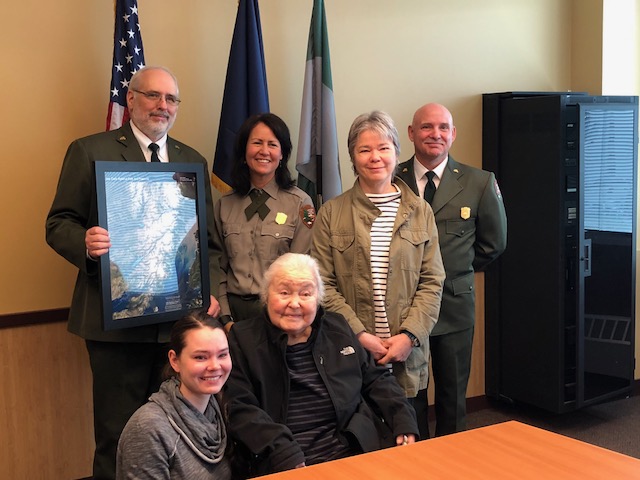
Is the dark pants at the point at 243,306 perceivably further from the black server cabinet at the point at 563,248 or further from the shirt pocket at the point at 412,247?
the black server cabinet at the point at 563,248

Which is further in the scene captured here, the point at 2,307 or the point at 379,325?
the point at 2,307

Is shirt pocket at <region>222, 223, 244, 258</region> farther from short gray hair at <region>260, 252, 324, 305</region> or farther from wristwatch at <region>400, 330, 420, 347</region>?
wristwatch at <region>400, 330, 420, 347</region>

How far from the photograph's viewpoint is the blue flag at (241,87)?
332cm

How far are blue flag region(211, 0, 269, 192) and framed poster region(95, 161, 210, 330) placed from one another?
0.63 m

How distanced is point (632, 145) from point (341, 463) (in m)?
3.34

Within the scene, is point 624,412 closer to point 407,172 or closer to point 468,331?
point 468,331

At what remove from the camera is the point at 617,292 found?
14.3ft

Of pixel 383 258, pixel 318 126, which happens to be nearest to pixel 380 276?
pixel 383 258

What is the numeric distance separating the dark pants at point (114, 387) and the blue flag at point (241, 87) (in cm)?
94

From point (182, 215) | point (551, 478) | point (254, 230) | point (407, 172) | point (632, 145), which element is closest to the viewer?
point (551, 478)

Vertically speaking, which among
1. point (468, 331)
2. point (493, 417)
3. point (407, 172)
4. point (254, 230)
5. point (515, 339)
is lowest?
point (493, 417)

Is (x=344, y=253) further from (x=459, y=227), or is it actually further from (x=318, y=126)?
(x=318, y=126)

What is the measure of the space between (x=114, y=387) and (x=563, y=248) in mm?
2642

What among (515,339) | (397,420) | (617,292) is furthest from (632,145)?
(397,420)
